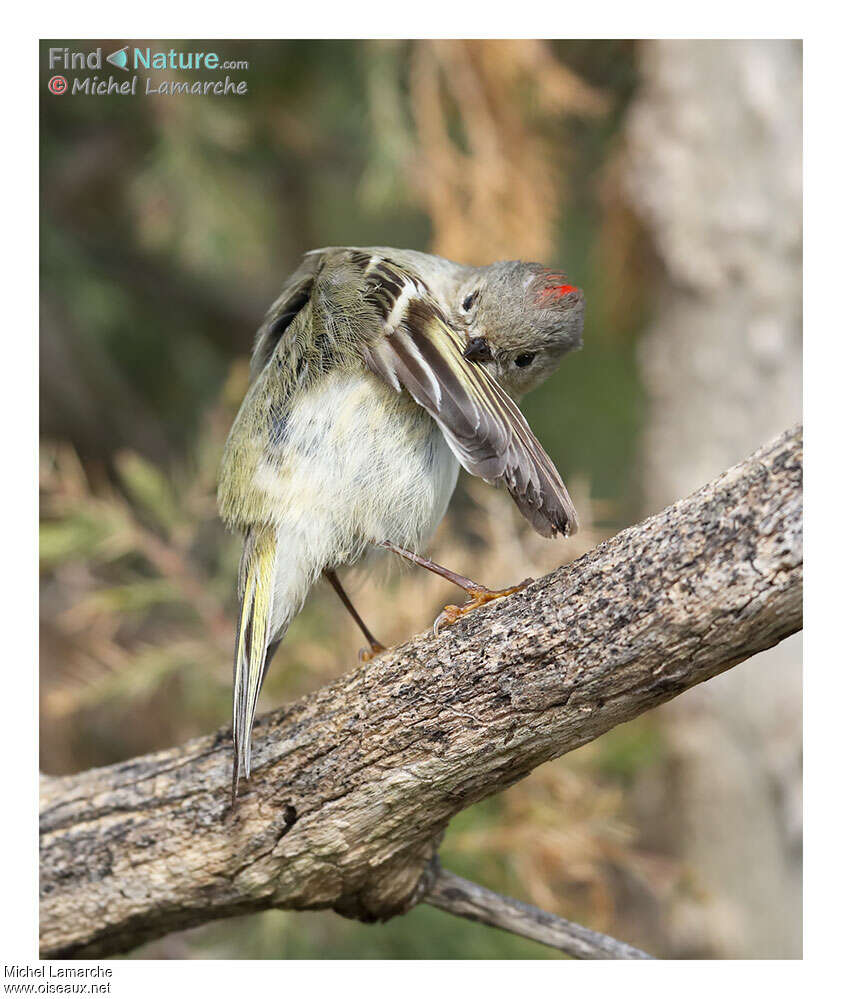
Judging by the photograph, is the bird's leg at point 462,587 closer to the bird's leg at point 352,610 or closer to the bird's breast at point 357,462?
the bird's breast at point 357,462

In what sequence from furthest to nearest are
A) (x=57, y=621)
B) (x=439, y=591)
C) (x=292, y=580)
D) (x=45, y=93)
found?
1. (x=57, y=621)
2. (x=439, y=591)
3. (x=45, y=93)
4. (x=292, y=580)

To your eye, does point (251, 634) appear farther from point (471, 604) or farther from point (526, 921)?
point (526, 921)

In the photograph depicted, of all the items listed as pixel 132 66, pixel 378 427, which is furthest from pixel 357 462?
pixel 132 66

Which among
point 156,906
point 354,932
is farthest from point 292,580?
point 354,932

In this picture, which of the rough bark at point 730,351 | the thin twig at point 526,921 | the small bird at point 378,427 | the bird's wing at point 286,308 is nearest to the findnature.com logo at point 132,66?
the bird's wing at point 286,308

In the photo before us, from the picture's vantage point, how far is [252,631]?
5.13 feet

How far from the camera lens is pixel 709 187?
9.89 feet

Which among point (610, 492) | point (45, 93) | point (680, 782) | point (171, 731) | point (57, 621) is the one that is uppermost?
point (45, 93)

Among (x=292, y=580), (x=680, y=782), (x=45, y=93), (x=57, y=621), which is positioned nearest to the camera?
(x=292, y=580)

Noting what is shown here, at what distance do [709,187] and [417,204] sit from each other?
0.87 metres

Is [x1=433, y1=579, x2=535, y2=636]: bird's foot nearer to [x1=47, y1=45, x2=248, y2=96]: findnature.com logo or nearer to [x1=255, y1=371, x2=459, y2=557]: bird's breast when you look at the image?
[x1=255, y1=371, x2=459, y2=557]: bird's breast

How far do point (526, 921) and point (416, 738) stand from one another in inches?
19.4

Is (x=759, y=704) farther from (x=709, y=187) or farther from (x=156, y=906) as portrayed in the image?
(x=156, y=906)

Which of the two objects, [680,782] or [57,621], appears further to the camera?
[680,782]
